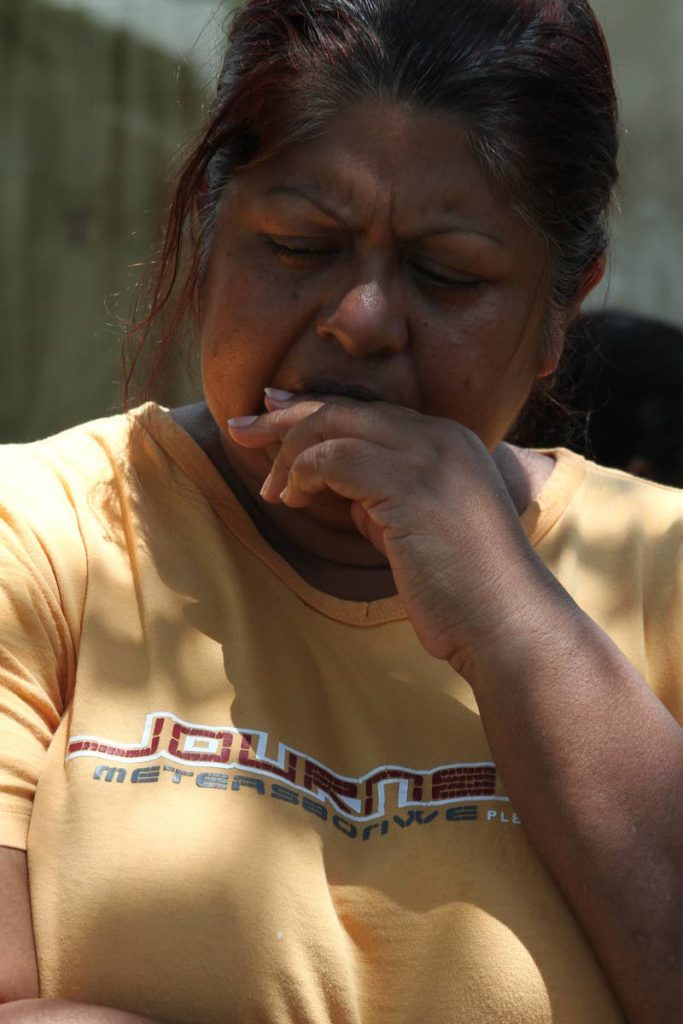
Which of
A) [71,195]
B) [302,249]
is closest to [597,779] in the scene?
[302,249]

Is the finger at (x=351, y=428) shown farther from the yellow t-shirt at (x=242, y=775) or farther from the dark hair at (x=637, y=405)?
the dark hair at (x=637, y=405)

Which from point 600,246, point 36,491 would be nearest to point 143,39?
point 600,246

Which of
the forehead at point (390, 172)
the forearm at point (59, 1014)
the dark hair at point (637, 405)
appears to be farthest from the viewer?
the dark hair at point (637, 405)

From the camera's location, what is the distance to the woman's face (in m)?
2.15

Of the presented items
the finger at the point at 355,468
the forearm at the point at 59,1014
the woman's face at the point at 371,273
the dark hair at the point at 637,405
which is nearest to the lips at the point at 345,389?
the woman's face at the point at 371,273

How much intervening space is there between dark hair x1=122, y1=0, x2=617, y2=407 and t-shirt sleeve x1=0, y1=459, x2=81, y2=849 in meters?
0.56

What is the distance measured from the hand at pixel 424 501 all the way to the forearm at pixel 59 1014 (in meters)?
0.67

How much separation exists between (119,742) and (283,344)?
0.67m

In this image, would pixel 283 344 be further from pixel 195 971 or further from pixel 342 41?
pixel 195 971

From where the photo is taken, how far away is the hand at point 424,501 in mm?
2037

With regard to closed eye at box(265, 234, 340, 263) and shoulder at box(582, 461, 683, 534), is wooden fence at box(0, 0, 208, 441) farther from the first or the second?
closed eye at box(265, 234, 340, 263)

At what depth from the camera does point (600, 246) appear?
2.61m

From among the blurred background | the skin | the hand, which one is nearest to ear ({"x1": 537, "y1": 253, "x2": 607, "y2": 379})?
the skin

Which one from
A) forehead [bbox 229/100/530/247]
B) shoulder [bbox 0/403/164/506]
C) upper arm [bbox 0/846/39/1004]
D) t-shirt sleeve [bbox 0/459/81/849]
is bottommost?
upper arm [bbox 0/846/39/1004]
